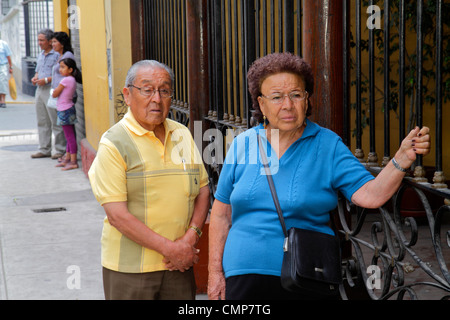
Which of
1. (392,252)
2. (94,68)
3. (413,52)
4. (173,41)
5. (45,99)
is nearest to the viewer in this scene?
(392,252)

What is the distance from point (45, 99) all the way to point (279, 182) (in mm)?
9065

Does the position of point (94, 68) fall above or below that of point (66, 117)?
above

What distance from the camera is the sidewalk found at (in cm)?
513

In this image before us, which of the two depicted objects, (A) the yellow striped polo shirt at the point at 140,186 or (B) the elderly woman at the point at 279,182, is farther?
(A) the yellow striped polo shirt at the point at 140,186

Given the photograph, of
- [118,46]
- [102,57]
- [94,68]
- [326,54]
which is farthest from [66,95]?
[326,54]

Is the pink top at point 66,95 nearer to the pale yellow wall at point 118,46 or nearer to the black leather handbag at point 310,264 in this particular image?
the pale yellow wall at point 118,46

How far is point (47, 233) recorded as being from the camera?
6711 mm

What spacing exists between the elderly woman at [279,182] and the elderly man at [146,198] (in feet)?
1.00

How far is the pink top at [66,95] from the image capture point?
33.6 ft

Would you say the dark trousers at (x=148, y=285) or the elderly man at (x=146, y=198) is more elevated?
the elderly man at (x=146, y=198)

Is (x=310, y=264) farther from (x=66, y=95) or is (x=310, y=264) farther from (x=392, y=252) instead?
(x=66, y=95)

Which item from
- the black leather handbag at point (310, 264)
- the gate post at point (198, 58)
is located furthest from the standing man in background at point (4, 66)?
the black leather handbag at point (310, 264)

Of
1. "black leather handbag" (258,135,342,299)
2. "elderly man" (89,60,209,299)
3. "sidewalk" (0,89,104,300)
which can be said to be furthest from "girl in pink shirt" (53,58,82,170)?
"black leather handbag" (258,135,342,299)

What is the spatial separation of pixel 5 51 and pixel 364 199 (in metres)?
18.5
